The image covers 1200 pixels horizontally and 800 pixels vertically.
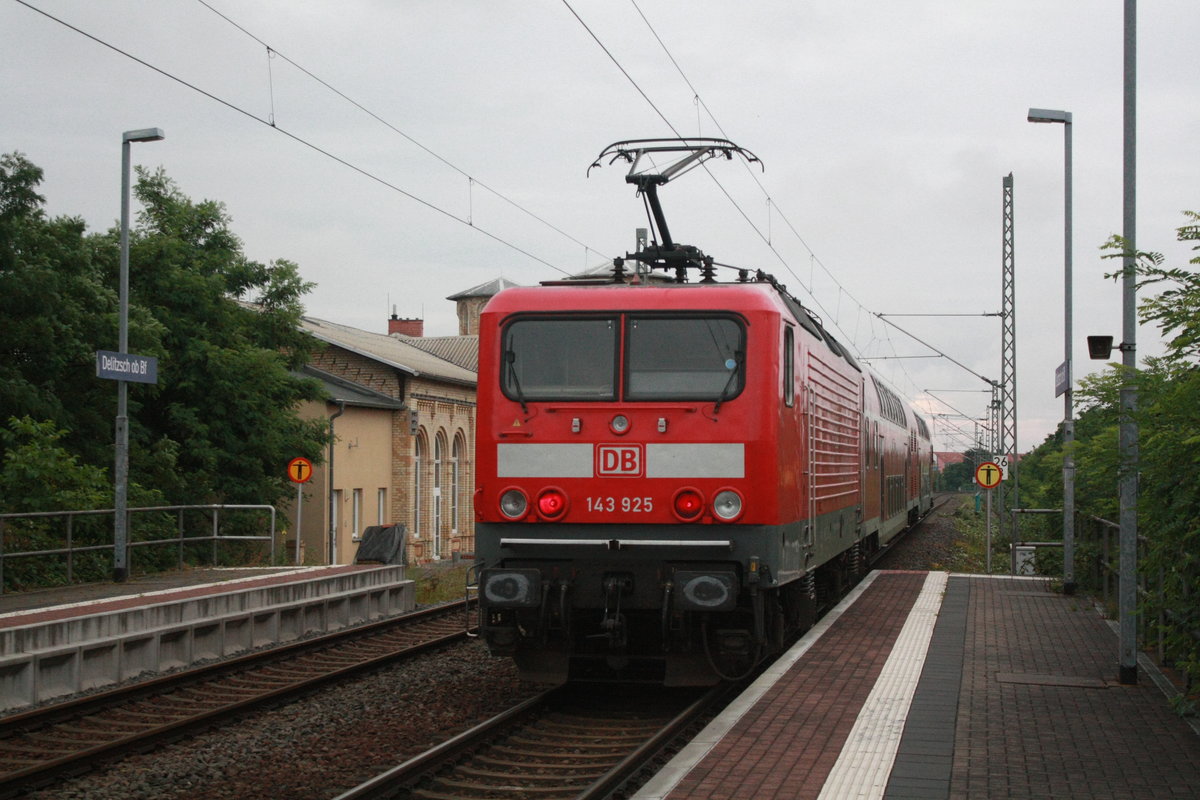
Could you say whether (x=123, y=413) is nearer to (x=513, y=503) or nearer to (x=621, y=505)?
(x=513, y=503)

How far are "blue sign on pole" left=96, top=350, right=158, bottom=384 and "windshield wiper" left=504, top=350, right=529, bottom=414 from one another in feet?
24.7

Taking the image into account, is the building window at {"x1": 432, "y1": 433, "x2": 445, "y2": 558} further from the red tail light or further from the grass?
the red tail light

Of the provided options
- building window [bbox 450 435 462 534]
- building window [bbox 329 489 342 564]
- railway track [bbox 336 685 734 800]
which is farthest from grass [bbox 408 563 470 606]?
building window [bbox 450 435 462 534]

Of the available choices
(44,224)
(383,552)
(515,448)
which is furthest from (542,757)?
(44,224)

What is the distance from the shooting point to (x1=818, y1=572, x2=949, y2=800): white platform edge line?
6629 millimetres

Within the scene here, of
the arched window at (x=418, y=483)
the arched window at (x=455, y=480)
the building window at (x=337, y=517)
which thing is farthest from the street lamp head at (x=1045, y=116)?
the arched window at (x=455, y=480)

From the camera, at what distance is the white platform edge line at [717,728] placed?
260 inches

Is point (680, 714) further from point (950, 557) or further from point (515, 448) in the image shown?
point (950, 557)

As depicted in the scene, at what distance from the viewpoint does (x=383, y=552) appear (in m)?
22.6

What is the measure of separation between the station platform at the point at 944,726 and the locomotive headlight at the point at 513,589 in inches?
61.3

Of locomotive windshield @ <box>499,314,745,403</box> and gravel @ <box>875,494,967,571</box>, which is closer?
locomotive windshield @ <box>499,314,745,403</box>

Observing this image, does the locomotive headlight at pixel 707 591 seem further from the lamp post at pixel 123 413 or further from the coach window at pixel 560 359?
the lamp post at pixel 123 413

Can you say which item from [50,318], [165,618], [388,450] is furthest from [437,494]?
[165,618]

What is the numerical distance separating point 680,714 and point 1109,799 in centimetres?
322
